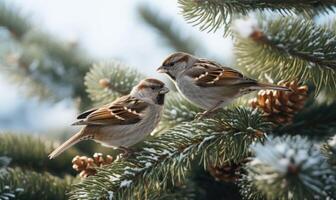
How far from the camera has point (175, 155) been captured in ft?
6.63

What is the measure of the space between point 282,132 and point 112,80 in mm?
861

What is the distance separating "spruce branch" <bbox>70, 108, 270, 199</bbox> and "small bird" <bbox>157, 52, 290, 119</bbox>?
320 mm

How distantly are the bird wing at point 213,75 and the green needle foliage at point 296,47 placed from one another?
428 millimetres

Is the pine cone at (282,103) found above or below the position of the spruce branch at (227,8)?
below

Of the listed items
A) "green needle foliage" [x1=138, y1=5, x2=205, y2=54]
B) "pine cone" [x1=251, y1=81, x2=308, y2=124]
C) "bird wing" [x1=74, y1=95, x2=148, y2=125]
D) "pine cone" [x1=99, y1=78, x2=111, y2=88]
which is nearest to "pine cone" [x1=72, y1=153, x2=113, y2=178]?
"bird wing" [x1=74, y1=95, x2=148, y2=125]

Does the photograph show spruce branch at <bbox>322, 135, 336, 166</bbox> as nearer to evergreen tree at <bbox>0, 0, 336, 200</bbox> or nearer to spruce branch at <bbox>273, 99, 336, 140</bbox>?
evergreen tree at <bbox>0, 0, 336, 200</bbox>

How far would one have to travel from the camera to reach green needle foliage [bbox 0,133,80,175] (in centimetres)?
261

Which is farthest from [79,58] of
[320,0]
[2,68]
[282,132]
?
[320,0]

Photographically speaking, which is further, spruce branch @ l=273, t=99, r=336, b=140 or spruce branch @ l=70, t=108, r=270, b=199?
spruce branch @ l=273, t=99, r=336, b=140

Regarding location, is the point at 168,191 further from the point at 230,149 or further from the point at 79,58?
the point at 79,58

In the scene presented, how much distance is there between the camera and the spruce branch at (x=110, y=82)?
280cm

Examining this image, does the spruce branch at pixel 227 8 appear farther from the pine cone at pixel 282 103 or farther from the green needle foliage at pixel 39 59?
the green needle foliage at pixel 39 59

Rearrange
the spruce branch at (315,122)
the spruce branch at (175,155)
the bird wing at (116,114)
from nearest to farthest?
the spruce branch at (175,155) → the spruce branch at (315,122) → the bird wing at (116,114)

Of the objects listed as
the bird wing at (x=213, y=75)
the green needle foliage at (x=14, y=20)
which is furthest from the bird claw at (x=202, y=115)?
the green needle foliage at (x=14, y=20)
